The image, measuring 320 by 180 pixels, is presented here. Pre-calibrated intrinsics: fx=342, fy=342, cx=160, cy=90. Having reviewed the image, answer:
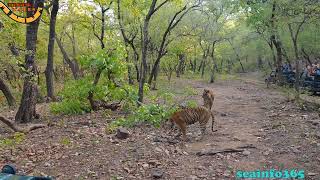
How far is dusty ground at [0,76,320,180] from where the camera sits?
20.7 feet

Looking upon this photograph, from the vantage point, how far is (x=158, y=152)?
7.20 m

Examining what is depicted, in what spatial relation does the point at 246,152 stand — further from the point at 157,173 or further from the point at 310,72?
the point at 310,72

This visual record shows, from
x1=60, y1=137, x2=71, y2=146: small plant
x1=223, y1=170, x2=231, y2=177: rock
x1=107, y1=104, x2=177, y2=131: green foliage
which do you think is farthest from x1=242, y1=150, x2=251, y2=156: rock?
x1=60, y1=137, x2=71, y2=146: small plant

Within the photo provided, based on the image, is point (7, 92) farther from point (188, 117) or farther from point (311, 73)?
point (311, 73)

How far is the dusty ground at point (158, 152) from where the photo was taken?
631cm

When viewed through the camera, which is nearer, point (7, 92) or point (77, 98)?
A: point (77, 98)

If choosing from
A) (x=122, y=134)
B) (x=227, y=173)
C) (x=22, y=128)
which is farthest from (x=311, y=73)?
(x=22, y=128)

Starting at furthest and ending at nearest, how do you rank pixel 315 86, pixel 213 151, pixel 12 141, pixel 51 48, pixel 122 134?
pixel 315 86, pixel 51 48, pixel 122 134, pixel 12 141, pixel 213 151

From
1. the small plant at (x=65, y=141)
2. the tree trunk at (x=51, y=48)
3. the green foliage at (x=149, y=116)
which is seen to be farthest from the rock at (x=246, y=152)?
the tree trunk at (x=51, y=48)

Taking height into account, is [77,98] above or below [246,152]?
above

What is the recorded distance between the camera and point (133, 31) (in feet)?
68.9

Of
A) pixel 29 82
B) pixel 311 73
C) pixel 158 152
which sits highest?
pixel 311 73

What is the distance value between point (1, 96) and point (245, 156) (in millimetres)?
15665

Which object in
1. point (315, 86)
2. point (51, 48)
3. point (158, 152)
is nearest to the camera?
point (158, 152)
